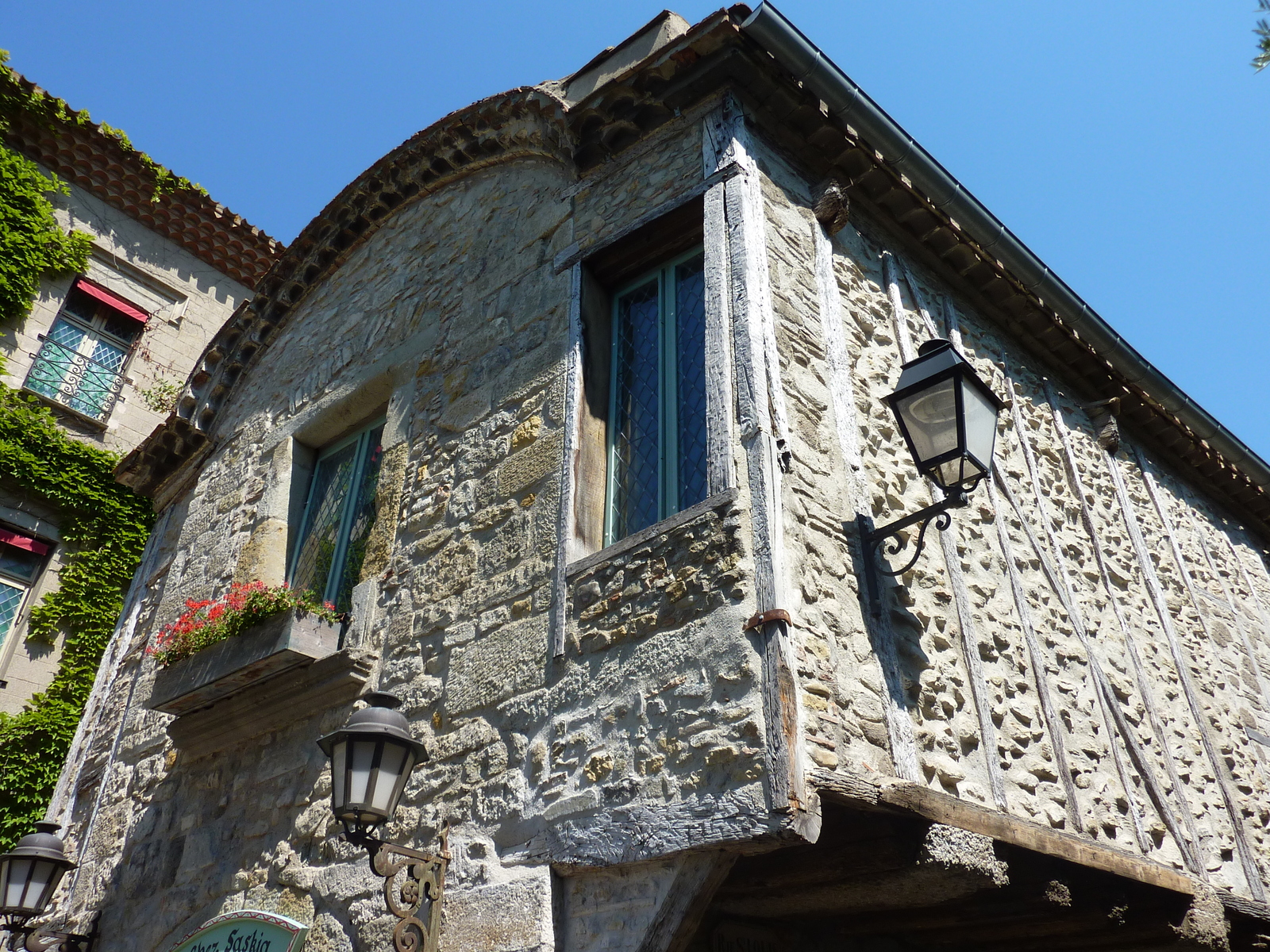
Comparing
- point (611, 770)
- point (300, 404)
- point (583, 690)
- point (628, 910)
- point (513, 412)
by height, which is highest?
point (300, 404)

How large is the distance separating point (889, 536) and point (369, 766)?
1.99 m

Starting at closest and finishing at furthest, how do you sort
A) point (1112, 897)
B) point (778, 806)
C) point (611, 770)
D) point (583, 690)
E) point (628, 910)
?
point (778, 806) < point (628, 910) < point (611, 770) < point (583, 690) < point (1112, 897)

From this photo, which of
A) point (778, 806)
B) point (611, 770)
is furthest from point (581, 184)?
point (778, 806)

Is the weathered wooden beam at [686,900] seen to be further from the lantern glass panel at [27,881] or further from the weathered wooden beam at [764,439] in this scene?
the lantern glass panel at [27,881]

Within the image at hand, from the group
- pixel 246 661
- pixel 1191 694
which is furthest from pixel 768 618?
pixel 1191 694

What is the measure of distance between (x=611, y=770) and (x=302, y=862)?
1634 millimetres

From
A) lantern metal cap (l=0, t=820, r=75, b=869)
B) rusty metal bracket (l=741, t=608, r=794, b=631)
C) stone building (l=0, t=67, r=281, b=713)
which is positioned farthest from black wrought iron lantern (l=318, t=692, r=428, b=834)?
stone building (l=0, t=67, r=281, b=713)

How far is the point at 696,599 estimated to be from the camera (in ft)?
Result: 10.8

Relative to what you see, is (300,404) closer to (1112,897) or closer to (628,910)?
(628,910)

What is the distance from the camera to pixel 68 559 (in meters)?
7.72

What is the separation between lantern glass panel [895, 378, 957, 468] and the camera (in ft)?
11.5

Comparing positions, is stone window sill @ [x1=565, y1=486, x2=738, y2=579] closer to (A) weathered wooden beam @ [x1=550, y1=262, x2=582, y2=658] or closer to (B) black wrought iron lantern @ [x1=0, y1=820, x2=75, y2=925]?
(A) weathered wooden beam @ [x1=550, y1=262, x2=582, y2=658]

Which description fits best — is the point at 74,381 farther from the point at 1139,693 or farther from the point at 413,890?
the point at 1139,693

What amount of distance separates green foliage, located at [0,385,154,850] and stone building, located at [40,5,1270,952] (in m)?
1.07
